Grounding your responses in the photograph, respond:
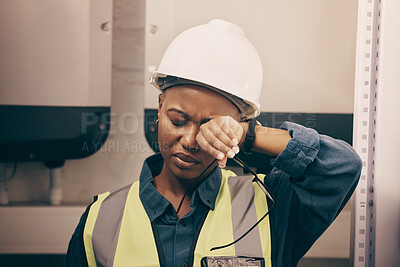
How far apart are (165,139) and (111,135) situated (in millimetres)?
536

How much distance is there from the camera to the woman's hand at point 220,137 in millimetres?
755

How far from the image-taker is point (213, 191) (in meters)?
0.95

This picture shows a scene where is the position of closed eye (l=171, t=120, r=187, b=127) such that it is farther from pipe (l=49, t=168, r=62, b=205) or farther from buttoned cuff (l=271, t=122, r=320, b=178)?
pipe (l=49, t=168, r=62, b=205)

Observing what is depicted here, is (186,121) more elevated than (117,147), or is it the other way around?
(186,121)

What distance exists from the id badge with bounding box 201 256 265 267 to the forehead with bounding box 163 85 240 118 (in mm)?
339

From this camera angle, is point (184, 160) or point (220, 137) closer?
point (220, 137)

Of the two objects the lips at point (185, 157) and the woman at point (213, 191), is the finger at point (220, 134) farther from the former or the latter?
the lips at point (185, 157)

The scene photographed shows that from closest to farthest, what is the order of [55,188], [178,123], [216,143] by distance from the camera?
[216,143]
[178,123]
[55,188]

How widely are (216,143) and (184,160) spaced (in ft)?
0.49

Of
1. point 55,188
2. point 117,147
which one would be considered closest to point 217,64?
point 117,147

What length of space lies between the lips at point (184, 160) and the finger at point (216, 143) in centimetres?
12

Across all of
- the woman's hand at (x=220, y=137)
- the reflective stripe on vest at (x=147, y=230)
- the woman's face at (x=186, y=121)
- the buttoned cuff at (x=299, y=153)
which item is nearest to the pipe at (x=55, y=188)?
the reflective stripe on vest at (x=147, y=230)

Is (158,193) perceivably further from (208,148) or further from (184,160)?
(208,148)

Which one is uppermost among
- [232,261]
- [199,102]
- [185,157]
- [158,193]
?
[199,102]
